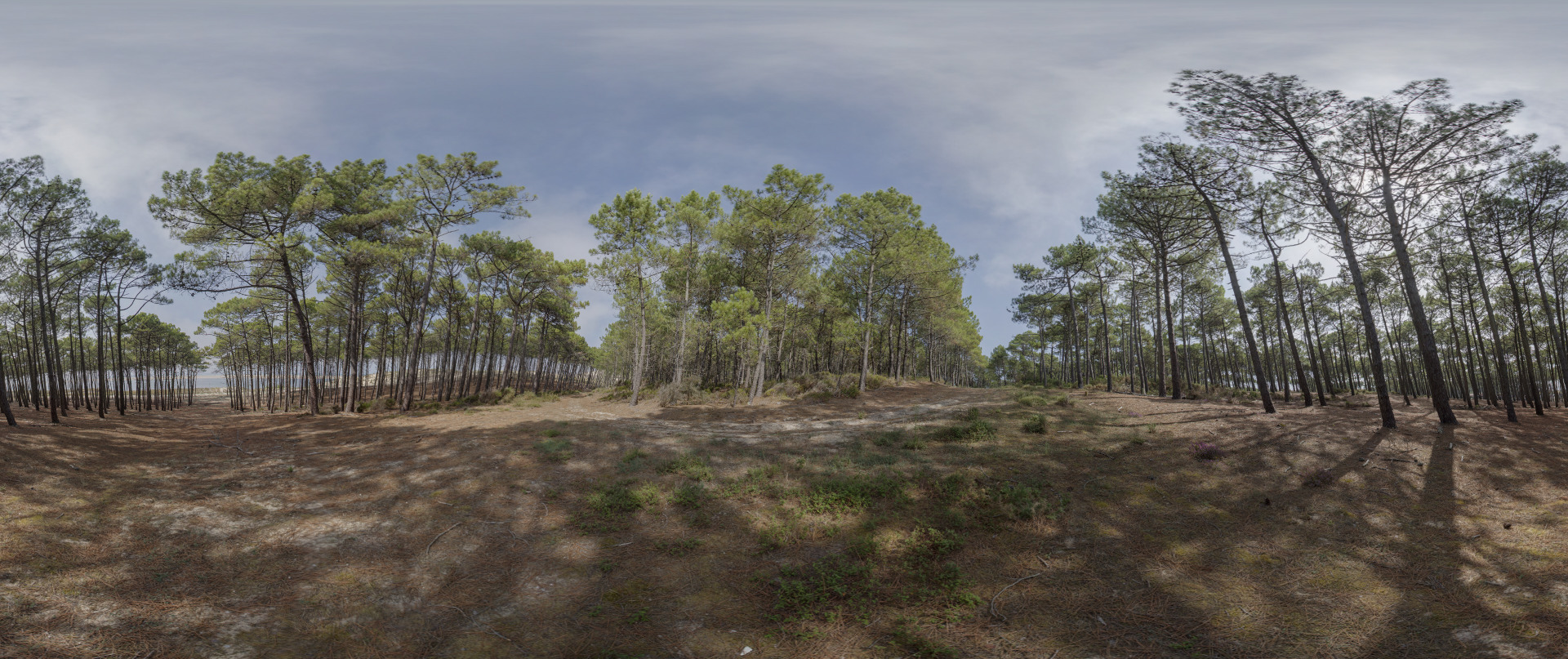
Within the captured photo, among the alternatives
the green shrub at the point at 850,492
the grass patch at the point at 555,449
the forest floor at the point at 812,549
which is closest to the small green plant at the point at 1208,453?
the forest floor at the point at 812,549

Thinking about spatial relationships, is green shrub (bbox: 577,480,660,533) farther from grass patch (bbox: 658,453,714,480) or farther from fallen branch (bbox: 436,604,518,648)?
fallen branch (bbox: 436,604,518,648)

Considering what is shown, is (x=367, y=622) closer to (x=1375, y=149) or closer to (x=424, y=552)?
(x=424, y=552)

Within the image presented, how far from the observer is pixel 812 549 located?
6.89 m

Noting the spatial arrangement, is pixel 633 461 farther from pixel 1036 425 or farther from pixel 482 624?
pixel 1036 425

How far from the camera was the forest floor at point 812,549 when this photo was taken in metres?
4.84

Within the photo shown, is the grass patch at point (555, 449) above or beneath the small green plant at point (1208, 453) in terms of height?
above

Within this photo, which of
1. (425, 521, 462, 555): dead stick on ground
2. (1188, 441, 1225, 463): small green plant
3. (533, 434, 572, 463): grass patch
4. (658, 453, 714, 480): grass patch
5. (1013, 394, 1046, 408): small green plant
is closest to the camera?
(425, 521, 462, 555): dead stick on ground

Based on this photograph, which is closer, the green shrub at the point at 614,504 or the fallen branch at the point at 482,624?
the fallen branch at the point at 482,624

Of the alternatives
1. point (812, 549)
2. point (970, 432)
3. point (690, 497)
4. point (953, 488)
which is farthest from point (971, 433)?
point (690, 497)

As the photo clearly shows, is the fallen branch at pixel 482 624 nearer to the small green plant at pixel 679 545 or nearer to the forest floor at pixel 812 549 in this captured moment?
the forest floor at pixel 812 549

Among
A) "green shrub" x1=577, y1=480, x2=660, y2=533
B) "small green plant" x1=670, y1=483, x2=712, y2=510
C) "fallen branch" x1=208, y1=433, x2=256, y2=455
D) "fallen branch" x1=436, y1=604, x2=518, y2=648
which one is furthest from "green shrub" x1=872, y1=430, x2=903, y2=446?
"fallen branch" x1=208, y1=433, x2=256, y2=455

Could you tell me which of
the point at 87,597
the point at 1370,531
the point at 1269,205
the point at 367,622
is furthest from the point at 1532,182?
the point at 87,597

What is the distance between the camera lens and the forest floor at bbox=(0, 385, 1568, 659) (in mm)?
4844

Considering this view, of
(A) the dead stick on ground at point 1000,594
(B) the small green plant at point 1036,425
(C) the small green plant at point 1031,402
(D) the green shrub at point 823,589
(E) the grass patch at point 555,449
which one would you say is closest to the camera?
(A) the dead stick on ground at point 1000,594
